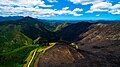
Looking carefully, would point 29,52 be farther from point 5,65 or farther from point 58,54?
point 58,54

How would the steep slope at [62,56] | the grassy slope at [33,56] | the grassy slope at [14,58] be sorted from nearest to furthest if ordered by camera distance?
the grassy slope at [33,56], the grassy slope at [14,58], the steep slope at [62,56]

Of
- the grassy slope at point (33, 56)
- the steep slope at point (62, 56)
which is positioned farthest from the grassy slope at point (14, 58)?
the steep slope at point (62, 56)

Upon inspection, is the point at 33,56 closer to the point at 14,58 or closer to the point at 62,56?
the point at 14,58

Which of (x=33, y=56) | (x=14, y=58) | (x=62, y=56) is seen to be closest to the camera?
(x=33, y=56)

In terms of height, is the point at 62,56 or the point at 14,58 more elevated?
the point at 14,58

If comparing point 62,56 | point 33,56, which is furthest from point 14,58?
point 62,56

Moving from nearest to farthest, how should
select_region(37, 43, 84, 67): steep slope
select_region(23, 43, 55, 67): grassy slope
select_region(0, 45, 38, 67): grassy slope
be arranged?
select_region(23, 43, 55, 67): grassy slope < select_region(0, 45, 38, 67): grassy slope < select_region(37, 43, 84, 67): steep slope

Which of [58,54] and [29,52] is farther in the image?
[58,54]

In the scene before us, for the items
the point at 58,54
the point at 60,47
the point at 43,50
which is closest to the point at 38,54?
the point at 43,50

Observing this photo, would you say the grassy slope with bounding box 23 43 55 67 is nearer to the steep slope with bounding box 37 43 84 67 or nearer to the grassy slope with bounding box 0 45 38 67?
the grassy slope with bounding box 0 45 38 67

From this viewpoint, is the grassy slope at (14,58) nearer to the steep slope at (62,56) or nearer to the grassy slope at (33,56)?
the grassy slope at (33,56)

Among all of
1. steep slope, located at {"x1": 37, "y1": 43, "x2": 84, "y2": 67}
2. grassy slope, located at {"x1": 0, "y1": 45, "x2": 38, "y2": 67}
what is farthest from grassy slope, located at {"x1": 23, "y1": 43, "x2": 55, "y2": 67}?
steep slope, located at {"x1": 37, "y1": 43, "x2": 84, "y2": 67}
